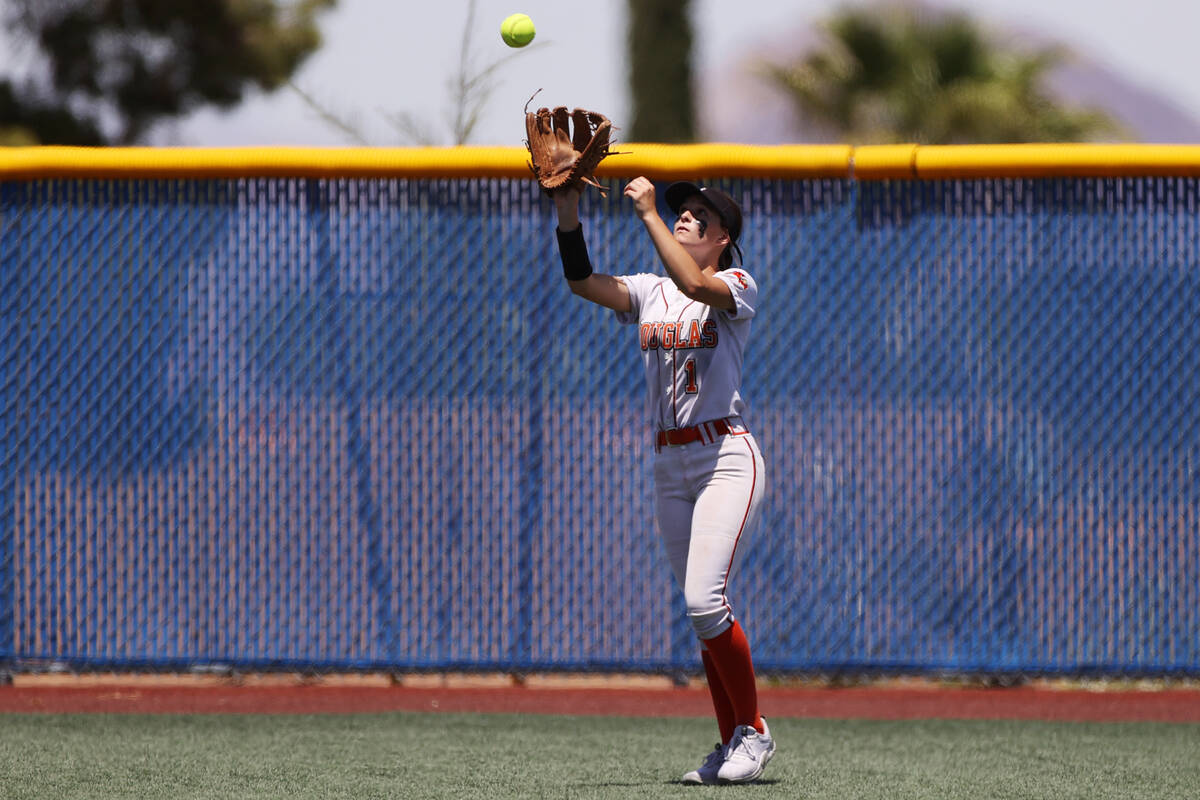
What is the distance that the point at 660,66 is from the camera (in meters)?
15.2

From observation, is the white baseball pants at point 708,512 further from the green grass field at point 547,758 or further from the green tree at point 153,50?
the green tree at point 153,50

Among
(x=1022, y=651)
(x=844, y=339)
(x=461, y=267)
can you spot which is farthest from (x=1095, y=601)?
(x=461, y=267)

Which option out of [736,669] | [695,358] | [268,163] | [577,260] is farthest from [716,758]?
[268,163]

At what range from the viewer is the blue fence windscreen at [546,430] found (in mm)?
6188

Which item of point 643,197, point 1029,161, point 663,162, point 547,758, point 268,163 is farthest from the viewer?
point 268,163

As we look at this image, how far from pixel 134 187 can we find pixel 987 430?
3.59m

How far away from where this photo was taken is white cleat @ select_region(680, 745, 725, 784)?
4.49 m

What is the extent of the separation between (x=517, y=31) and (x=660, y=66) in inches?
401

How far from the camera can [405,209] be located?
6.36m

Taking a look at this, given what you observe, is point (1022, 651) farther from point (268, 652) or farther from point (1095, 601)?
point (268, 652)

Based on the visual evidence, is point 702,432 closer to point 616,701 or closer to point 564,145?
point 564,145

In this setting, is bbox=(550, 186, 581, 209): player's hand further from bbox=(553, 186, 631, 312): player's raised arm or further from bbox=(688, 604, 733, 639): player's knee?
bbox=(688, 604, 733, 639): player's knee

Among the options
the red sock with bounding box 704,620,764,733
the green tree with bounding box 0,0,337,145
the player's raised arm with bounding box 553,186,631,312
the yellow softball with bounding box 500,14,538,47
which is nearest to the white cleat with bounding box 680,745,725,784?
the red sock with bounding box 704,620,764,733

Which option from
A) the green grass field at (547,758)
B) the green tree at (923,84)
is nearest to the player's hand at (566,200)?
the green grass field at (547,758)
